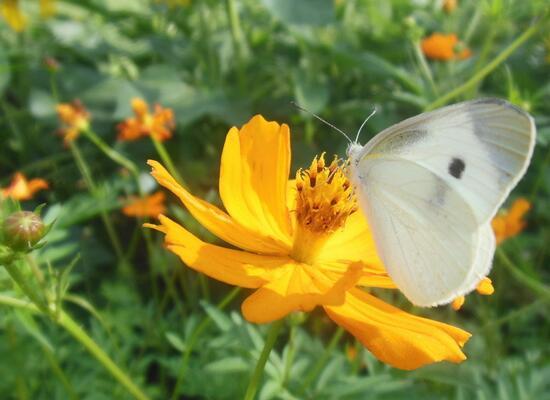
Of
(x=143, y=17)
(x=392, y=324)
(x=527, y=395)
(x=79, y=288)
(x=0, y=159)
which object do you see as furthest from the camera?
(x=143, y=17)

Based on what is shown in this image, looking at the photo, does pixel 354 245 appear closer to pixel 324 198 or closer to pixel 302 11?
pixel 324 198

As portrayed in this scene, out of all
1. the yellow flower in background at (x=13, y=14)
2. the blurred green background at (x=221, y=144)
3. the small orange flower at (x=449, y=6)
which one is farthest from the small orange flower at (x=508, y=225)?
the yellow flower in background at (x=13, y=14)

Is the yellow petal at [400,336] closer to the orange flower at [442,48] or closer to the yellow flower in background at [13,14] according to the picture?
the orange flower at [442,48]

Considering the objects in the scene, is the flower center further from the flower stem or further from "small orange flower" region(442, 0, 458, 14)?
"small orange flower" region(442, 0, 458, 14)

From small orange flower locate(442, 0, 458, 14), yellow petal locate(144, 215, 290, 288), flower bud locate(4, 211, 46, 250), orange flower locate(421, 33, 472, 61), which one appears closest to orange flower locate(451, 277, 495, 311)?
yellow petal locate(144, 215, 290, 288)

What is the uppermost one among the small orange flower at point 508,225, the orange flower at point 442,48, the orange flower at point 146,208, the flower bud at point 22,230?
the flower bud at point 22,230

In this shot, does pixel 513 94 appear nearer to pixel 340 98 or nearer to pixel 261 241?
pixel 261 241

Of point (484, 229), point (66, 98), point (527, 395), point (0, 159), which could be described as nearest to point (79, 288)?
point (0, 159)
